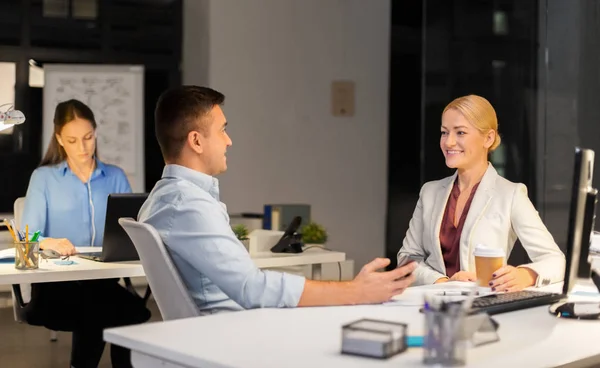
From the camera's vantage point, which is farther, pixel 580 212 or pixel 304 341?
pixel 580 212

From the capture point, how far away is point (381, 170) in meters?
8.38

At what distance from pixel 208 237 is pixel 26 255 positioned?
1.33m

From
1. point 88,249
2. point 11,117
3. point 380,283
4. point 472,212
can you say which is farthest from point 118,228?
point 380,283

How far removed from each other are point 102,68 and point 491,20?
3270mm

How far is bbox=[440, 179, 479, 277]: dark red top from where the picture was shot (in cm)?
328

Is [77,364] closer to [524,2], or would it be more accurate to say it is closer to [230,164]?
[230,164]

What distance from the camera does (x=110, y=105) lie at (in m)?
7.27

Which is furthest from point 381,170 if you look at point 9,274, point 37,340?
point 9,274

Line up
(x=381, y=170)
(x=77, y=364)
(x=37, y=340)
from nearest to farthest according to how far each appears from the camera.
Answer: (x=77, y=364), (x=37, y=340), (x=381, y=170)

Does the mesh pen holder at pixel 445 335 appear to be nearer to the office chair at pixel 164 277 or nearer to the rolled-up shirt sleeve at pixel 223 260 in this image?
the rolled-up shirt sleeve at pixel 223 260

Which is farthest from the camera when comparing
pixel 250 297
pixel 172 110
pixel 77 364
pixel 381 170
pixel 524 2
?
pixel 381 170

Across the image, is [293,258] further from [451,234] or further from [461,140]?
[461,140]

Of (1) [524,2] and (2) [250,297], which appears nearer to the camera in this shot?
(2) [250,297]

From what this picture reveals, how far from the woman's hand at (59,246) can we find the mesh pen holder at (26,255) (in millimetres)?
442
